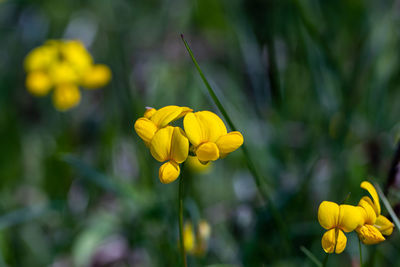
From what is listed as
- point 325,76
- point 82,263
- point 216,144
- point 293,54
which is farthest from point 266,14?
point 216,144

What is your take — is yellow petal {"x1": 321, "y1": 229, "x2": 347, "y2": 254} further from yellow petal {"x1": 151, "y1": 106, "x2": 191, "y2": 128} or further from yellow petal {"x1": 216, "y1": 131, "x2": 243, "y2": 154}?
yellow petal {"x1": 151, "y1": 106, "x2": 191, "y2": 128}

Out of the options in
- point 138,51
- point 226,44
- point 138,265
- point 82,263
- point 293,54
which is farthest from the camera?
point 138,51

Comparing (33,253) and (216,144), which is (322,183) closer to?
(216,144)

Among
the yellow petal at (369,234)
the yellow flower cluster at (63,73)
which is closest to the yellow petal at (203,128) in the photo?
the yellow petal at (369,234)

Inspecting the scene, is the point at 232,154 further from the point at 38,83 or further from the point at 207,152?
the point at 207,152

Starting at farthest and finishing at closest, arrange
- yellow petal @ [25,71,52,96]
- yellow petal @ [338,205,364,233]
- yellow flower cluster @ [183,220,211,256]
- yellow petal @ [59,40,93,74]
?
yellow petal @ [59,40,93,74], yellow petal @ [25,71,52,96], yellow flower cluster @ [183,220,211,256], yellow petal @ [338,205,364,233]

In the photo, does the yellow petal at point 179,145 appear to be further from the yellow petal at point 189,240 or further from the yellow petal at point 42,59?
the yellow petal at point 42,59

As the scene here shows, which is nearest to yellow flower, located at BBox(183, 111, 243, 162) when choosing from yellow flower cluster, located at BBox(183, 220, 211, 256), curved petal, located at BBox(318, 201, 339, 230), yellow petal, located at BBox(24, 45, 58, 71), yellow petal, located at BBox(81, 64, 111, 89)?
curved petal, located at BBox(318, 201, 339, 230)
